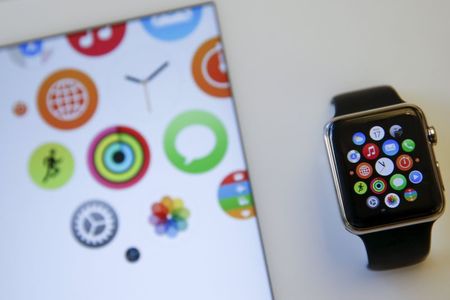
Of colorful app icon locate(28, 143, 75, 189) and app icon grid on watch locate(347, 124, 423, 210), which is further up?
colorful app icon locate(28, 143, 75, 189)

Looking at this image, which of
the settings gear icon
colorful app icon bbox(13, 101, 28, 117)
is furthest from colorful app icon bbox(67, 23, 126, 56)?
the settings gear icon

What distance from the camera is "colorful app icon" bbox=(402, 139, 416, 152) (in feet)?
1.78

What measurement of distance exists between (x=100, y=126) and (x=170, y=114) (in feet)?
0.33

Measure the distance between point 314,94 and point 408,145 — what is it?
143 millimetres

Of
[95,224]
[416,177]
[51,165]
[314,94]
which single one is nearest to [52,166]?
[51,165]

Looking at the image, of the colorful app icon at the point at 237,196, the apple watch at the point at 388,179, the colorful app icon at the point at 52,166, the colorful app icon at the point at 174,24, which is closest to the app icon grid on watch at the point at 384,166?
the apple watch at the point at 388,179

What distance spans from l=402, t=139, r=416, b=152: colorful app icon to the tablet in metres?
0.20

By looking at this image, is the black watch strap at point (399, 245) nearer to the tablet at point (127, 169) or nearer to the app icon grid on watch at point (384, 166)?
the app icon grid on watch at point (384, 166)

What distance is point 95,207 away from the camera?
62 centimetres

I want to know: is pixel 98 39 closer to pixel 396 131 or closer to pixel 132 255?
pixel 132 255

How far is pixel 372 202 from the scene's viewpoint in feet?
1.76

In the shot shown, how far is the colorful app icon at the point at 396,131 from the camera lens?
54 cm

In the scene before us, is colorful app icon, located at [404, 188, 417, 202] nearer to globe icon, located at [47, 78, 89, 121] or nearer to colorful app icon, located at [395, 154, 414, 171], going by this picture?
colorful app icon, located at [395, 154, 414, 171]

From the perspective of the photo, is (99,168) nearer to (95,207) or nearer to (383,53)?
(95,207)
